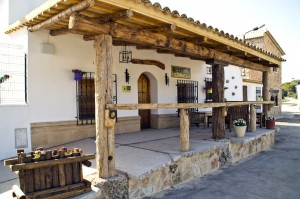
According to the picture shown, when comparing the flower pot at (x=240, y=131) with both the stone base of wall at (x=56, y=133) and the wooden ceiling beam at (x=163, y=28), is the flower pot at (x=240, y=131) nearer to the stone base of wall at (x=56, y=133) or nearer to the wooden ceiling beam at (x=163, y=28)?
the wooden ceiling beam at (x=163, y=28)

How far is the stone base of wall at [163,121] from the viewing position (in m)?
9.80

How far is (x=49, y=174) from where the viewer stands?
134 inches

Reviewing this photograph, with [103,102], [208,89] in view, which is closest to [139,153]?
[103,102]

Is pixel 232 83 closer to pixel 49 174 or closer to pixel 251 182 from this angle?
pixel 251 182

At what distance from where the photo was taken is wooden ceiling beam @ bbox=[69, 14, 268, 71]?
3.88m

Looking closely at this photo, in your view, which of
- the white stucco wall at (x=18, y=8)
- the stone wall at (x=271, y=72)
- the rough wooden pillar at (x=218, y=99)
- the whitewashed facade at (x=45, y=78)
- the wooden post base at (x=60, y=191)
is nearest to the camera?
the wooden post base at (x=60, y=191)

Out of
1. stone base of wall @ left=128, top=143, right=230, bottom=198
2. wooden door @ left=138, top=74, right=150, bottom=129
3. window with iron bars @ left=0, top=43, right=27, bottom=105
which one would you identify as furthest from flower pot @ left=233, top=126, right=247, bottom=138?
window with iron bars @ left=0, top=43, right=27, bottom=105

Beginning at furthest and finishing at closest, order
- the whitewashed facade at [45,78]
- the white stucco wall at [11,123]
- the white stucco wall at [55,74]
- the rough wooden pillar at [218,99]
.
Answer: the rough wooden pillar at [218,99] < the white stucco wall at [55,74] < the whitewashed facade at [45,78] < the white stucco wall at [11,123]

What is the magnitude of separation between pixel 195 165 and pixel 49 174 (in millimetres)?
3501

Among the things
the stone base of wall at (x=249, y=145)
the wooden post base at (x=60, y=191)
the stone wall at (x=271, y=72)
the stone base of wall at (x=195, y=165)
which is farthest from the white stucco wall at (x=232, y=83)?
the wooden post base at (x=60, y=191)

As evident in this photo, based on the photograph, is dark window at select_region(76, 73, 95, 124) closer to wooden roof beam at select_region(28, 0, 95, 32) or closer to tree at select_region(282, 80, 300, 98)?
wooden roof beam at select_region(28, 0, 95, 32)

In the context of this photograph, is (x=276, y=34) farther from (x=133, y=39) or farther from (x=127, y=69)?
(x=133, y=39)

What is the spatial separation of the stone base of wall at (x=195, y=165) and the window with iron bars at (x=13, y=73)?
3.62 meters

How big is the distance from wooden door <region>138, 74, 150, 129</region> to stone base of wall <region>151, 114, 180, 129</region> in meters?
0.24
